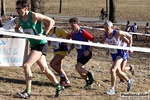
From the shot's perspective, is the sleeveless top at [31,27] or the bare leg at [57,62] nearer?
the sleeveless top at [31,27]

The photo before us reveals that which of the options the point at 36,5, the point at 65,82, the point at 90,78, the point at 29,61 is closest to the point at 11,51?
the point at 65,82

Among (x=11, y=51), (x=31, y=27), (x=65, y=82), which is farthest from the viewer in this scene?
(x=11, y=51)

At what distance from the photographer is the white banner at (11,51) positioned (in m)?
9.59

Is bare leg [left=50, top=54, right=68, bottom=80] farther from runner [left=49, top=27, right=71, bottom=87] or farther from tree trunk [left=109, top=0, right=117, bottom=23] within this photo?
tree trunk [left=109, top=0, right=117, bottom=23]

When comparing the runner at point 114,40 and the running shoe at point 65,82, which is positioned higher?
the runner at point 114,40

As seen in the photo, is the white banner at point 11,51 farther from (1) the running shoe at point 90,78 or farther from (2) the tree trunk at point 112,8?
(2) the tree trunk at point 112,8

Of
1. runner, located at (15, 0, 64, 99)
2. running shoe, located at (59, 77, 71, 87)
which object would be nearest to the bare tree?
running shoe, located at (59, 77, 71, 87)

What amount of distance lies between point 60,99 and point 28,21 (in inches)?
65.6

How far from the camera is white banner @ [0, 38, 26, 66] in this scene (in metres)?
9.59

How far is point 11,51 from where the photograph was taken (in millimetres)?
9688

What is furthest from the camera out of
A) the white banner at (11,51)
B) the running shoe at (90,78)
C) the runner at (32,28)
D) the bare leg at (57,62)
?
the white banner at (11,51)

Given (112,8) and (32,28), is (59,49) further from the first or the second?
(112,8)

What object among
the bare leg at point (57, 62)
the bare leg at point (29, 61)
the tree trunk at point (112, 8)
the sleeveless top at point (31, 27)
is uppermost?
the sleeveless top at point (31, 27)

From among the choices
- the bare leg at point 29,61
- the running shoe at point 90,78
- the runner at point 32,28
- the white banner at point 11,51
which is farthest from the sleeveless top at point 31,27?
the white banner at point 11,51
